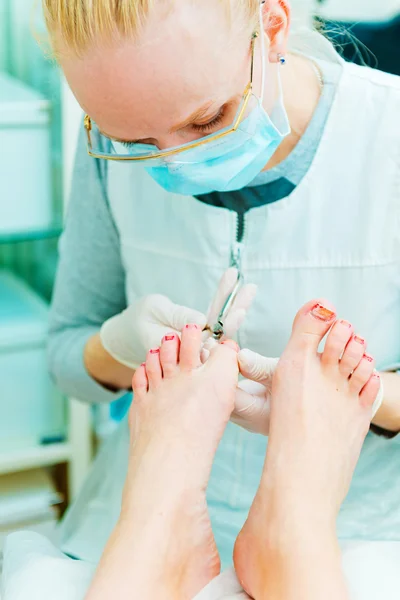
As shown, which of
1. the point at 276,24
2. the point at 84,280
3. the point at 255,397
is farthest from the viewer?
the point at 84,280

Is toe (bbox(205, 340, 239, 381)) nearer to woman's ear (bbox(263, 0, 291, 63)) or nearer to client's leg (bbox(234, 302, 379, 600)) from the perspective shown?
client's leg (bbox(234, 302, 379, 600))

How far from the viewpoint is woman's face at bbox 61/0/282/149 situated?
74cm

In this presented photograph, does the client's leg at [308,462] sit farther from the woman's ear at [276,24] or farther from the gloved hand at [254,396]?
the woman's ear at [276,24]

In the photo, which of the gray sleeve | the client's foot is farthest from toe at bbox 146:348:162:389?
the gray sleeve

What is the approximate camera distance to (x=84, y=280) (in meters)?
1.16

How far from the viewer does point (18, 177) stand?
150 centimetres

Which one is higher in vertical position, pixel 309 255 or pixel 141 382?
pixel 309 255

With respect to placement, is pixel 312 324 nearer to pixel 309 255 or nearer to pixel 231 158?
pixel 309 255

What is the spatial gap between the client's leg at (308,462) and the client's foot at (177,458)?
0.19ft

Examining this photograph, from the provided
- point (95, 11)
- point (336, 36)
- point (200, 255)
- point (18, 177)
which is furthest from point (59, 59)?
point (18, 177)

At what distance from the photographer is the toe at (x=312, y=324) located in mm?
911

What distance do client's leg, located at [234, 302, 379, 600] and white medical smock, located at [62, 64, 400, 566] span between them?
92 millimetres

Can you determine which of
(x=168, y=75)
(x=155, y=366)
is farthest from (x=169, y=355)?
(x=168, y=75)

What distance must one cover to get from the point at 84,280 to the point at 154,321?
200 millimetres
